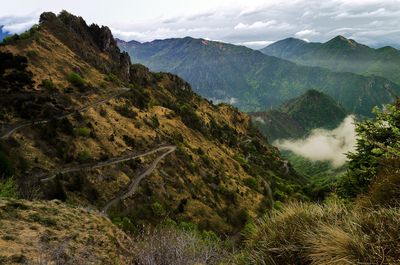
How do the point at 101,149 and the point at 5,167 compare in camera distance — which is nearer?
the point at 5,167

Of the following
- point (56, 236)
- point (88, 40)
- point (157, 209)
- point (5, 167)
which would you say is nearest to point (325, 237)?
point (56, 236)

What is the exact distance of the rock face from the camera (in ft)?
401

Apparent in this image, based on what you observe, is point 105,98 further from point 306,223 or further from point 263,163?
point 263,163

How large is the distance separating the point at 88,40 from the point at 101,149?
89.3 meters

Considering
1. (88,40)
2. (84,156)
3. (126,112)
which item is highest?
(88,40)

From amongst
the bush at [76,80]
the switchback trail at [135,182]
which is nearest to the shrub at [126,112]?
the bush at [76,80]

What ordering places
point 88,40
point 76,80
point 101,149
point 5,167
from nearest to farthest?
point 5,167 → point 101,149 → point 76,80 → point 88,40

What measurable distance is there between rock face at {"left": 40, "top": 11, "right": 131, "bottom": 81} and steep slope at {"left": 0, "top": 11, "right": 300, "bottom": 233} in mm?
2360

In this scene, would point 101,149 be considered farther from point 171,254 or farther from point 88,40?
point 88,40

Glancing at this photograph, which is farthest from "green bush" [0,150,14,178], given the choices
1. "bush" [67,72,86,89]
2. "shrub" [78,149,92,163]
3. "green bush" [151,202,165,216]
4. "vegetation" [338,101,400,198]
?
"bush" [67,72,86,89]

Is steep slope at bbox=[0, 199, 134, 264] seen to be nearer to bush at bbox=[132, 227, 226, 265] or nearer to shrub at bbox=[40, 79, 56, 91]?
bush at bbox=[132, 227, 226, 265]

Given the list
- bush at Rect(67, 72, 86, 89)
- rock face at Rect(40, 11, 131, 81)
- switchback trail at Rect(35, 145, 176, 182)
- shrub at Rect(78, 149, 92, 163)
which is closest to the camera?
switchback trail at Rect(35, 145, 176, 182)

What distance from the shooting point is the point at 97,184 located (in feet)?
175

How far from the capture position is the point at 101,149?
6312 cm
